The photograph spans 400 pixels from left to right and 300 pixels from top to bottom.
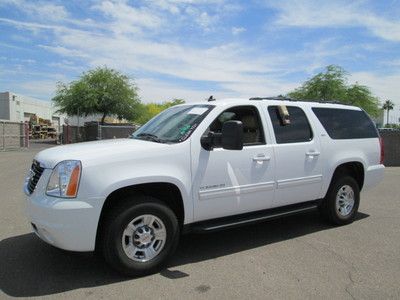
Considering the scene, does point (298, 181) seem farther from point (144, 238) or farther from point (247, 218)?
point (144, 238)

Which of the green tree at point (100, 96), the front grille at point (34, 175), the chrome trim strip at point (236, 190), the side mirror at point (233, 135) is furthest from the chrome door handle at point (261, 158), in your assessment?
the green tree at point (100, 96)

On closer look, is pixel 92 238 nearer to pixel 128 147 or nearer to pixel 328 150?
pixel 128 147

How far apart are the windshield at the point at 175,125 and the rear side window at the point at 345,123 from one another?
2088mm

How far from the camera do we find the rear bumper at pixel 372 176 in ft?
23.3

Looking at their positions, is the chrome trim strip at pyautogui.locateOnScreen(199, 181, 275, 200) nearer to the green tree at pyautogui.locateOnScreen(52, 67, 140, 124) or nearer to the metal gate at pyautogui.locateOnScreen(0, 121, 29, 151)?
the metal gate at pyautogui.locateOnScreen(0, 121, 29, 151)

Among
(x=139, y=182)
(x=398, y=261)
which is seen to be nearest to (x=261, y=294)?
(x=139, y=182)

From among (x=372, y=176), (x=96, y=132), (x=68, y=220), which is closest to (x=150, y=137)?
(x=68, y=220)

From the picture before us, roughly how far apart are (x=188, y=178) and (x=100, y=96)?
129 ft

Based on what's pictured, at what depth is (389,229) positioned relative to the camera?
21.6 feet

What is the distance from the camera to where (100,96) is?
139 ft

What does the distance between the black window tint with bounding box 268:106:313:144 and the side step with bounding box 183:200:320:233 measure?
94cm

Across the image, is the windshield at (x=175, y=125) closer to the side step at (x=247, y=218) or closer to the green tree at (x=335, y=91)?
the side step at (x=247, y=218)

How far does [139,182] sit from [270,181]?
6.29 ft

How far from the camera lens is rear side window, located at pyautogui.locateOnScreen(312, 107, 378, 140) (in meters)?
6.58
